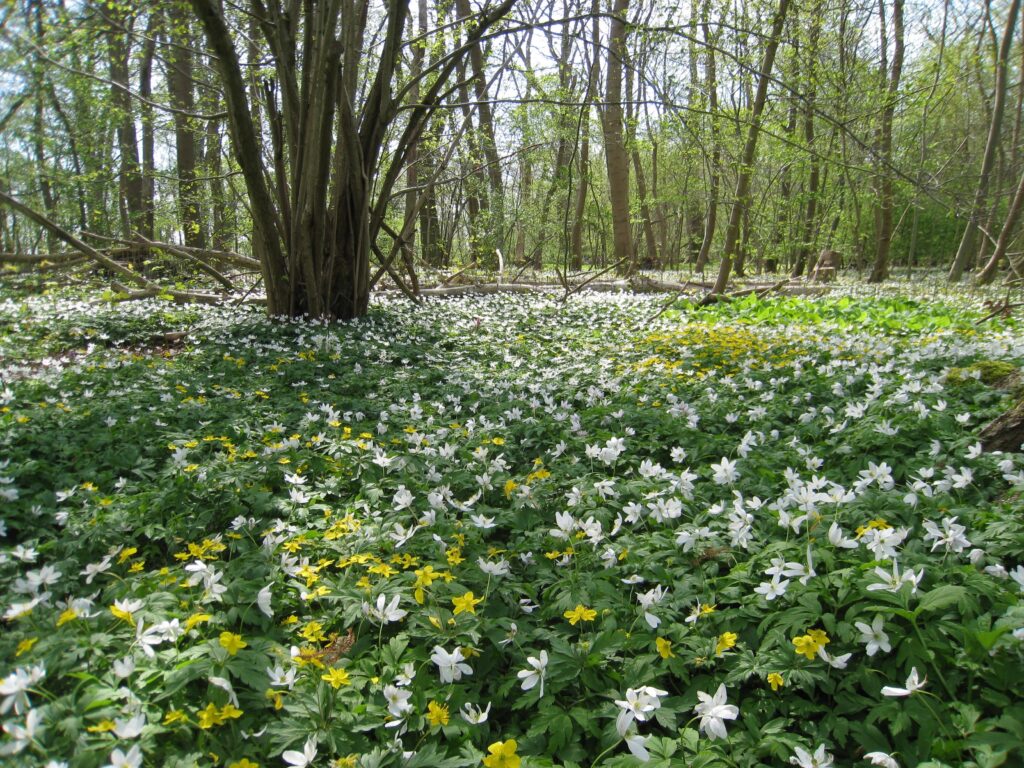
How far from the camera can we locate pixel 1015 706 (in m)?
1.45

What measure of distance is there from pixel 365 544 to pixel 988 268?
1197cm

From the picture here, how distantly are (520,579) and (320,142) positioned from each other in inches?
250

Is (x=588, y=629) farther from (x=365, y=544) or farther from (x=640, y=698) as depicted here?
(x=365, y=544)

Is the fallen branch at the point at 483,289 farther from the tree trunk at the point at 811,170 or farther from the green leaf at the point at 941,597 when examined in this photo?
the green leaf at the point at 941,597

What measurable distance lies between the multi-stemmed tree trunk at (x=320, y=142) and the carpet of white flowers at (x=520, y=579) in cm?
368

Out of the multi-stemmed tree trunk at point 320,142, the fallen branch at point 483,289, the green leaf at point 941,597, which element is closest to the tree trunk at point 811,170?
the multi-stemmed tree trunk at point 320,142

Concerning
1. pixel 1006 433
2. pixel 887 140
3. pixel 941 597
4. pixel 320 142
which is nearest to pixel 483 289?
pixel 320 142

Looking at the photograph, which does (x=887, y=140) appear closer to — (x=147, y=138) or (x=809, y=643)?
(x=809, y=643)

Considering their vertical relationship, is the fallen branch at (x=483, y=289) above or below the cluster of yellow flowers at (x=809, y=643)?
above

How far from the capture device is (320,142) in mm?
6922

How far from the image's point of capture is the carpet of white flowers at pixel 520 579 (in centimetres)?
156

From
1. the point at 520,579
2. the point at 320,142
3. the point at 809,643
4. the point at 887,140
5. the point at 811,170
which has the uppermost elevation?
the point at 811,170

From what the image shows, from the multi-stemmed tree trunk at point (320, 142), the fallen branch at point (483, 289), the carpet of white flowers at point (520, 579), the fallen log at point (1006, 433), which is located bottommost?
the carpet of white flowers at point (520, 579)

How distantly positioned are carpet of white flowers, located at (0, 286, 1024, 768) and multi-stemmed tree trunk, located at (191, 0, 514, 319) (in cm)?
368
